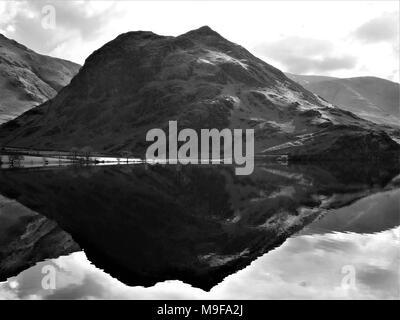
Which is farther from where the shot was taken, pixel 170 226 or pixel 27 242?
pixel 170 226

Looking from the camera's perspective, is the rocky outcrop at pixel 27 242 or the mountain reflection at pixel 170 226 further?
the rocky outcrop at pixel 27 242

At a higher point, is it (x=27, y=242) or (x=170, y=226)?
(x=170, y=226)

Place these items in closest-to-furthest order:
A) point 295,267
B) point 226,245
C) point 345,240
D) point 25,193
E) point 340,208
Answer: point 295,267 → point 226,245 → point 345,240 → point 340,208 → point 25,193

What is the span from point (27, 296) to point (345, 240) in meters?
25.8

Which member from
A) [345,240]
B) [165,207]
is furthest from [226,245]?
[165,207]

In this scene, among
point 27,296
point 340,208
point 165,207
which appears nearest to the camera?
point 27,296

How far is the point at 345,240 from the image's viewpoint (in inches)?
1503

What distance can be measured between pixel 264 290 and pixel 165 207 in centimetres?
3304

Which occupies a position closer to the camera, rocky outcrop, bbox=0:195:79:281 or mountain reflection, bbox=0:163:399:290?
mountain reflection, bbox=0:163:399:290
